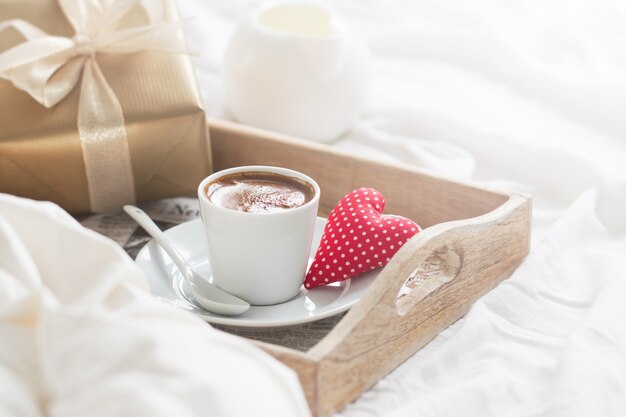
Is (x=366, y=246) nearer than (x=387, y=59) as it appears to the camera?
Yes

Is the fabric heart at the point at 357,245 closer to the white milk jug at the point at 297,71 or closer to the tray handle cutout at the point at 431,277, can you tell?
the tray handle cutout at the point at 431,277

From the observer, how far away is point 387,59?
1255 mm

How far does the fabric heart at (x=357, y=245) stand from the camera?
0.60 metres

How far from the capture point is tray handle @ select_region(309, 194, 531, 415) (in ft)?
1.59

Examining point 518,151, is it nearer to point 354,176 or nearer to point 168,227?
point 354,176

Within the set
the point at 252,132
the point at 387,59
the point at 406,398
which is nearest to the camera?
the point at 406,398

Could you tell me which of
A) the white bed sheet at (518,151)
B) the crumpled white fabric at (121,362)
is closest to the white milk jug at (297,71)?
the white bed sheet at (518,151)

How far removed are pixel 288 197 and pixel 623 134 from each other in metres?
0.56

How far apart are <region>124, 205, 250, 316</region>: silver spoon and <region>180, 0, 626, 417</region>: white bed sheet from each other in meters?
0.12

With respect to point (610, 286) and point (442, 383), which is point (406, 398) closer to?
point (442, 383)

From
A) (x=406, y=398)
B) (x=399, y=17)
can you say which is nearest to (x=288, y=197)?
(x=406, y=398)

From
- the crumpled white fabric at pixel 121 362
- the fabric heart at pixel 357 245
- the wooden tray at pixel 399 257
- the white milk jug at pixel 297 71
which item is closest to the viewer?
the crumpled white fabric at pixel 121 362

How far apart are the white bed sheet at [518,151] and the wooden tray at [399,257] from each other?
0.06ft

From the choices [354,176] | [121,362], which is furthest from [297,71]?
[121,362]
